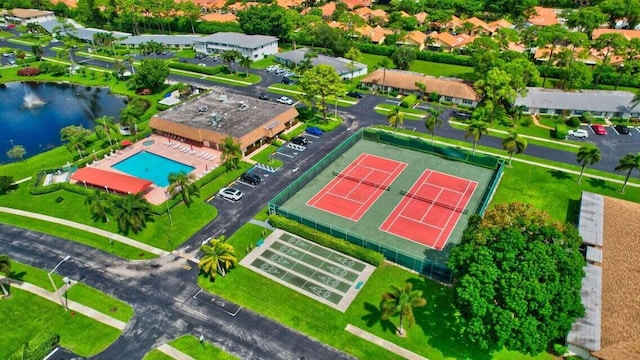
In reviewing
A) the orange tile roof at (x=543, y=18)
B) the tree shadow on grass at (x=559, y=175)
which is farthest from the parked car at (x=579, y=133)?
the orange tile roof at (x=543, y=18)

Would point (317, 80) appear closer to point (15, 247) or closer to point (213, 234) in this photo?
point (213, 234)

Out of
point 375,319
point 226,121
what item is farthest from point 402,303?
point 226,121

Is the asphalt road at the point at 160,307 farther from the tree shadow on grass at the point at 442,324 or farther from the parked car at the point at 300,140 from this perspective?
the parked car at the point at 300,140

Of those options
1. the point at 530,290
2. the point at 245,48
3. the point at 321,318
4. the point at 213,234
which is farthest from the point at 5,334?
the point at 245,48

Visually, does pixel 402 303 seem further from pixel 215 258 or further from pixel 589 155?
pixel 589 155

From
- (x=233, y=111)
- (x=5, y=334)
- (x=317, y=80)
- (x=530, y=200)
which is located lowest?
(x=5, y=334)

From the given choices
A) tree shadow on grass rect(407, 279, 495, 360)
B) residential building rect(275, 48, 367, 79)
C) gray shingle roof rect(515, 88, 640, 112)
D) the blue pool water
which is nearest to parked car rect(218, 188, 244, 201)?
the blue pool water
